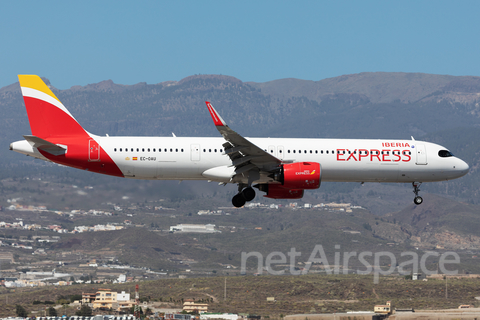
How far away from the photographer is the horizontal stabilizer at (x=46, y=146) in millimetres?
41156

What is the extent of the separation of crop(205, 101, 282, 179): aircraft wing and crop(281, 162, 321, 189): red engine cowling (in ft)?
3.24

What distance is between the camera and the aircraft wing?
4037cm

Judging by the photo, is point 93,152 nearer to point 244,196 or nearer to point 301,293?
point 244,196

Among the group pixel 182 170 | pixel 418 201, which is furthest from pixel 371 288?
pixel 182 170

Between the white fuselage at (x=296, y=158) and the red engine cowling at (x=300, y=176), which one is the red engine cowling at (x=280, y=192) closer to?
the white fuselage at (x=296, y=158)

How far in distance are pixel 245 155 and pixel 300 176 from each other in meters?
3.72

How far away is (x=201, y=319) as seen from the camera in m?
88.2

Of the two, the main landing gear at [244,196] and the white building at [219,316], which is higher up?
the main landing gear at [244,196]

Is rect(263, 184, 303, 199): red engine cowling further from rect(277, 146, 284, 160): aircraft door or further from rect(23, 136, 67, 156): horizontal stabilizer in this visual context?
rect(23, 136, 67, 156): horizontal stabilizer

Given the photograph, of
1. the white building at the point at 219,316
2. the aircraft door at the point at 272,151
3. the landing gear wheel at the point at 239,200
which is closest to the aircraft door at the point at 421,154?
the aircraft door at the point at 272,151

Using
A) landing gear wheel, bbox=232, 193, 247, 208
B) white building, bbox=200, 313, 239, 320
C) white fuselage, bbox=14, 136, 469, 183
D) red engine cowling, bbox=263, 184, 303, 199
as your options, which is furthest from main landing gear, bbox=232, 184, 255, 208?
white building, bbox=200, 313, 239, 320

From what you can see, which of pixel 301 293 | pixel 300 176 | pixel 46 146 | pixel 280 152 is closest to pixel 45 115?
pixel 46 146

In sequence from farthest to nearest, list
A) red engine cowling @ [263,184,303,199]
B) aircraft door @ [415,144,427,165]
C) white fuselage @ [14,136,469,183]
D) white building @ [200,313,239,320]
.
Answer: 1. white building @ [200,313,239,320]
2. aircraft door @ [415,144,427,165]
3. red engine cowling @ [263,184,303,199]
4. white fuselage @ [14,136,469,183]

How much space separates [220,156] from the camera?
43156mm
